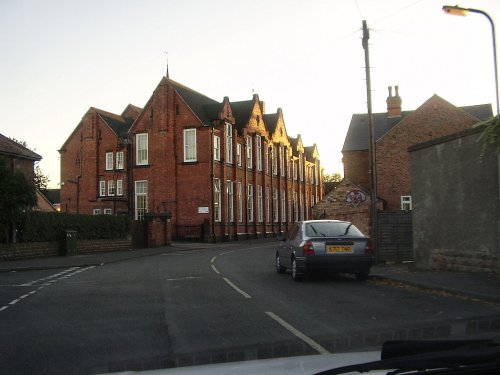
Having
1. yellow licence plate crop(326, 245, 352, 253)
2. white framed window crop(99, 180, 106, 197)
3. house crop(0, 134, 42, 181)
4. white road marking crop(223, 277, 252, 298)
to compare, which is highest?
house crop(0, 134, 42, 181)

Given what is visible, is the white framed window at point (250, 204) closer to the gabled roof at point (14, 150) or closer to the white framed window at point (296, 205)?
the white framed window at point (296, 205)

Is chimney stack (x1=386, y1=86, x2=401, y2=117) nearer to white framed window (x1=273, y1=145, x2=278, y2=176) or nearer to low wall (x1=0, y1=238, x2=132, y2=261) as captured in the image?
white framed window (x1=273, y1=145, x2=278, y2=176)

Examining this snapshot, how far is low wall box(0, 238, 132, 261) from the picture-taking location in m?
22.4

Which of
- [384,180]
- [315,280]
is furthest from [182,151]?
[315,280]

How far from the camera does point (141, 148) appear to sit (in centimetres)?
4297

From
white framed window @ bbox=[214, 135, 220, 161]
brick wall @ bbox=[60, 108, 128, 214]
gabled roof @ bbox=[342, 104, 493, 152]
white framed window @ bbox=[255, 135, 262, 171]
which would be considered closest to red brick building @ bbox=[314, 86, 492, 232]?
gabled roof @ bbox=[342, 104, 493, 152]

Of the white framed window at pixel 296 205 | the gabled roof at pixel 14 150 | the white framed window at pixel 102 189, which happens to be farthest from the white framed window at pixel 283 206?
the gabled roof at pixel 14 150

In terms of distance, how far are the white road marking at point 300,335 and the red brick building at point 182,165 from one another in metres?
26.6

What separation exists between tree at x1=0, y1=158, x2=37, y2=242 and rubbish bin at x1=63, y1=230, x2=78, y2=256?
2.88 m

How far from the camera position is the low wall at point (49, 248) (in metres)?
22.4

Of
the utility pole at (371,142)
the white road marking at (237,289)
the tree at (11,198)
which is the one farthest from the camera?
the tree at (11,198)

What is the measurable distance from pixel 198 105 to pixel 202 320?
36.5 meters

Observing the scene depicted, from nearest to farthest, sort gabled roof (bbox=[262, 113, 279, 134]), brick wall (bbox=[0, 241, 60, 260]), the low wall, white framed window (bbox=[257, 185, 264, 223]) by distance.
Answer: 1. brick wall (bbox=[0, 241, 60, 260])
2. the low wall
3. white framed window (bbox=[257, 185, 264, 223])
4. gabled roof (bbox=[262, 113, 279, 134])

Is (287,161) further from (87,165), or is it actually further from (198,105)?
(87,165)
